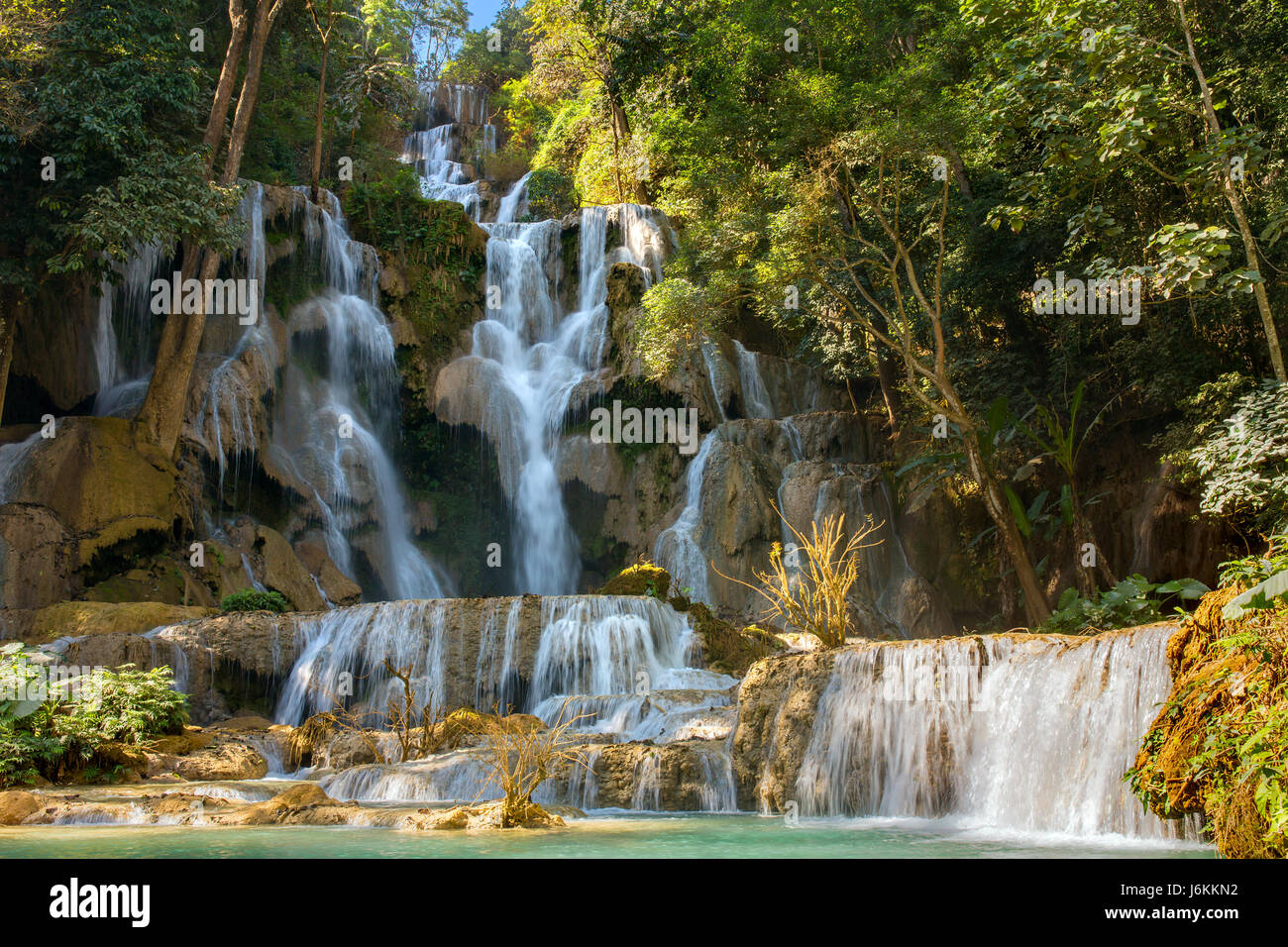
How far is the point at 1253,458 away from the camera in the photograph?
10.7 m

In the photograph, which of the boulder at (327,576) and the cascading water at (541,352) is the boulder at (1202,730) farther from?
the cascading water at (541,352)

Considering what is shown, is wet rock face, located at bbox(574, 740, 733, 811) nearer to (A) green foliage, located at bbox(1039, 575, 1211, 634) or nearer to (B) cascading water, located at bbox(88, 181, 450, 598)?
(A) green foliage, located at bbox(1039, 575, 1211, 634)

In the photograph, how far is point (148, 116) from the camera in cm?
1839

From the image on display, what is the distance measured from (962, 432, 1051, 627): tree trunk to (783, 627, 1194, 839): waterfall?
18.9 ft

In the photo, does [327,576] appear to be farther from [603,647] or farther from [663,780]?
[663,780]

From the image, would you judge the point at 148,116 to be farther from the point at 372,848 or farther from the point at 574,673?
the point at 372,848

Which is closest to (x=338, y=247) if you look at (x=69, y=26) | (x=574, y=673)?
(x=69, y=26)

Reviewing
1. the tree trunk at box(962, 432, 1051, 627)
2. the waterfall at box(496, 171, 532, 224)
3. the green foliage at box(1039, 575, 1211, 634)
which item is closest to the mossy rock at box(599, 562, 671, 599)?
the tree trunk at box(962, 432, 1051, 627)

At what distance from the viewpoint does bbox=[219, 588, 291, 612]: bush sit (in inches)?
642

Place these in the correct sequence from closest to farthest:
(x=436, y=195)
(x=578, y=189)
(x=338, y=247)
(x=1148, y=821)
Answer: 1. (x=1148, y=821)
2. (x=338, y=247)
3. (x=578, y=189)
4. (x=436, y=195)

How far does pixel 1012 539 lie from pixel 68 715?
1199 cm

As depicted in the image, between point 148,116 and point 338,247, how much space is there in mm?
→ 5832

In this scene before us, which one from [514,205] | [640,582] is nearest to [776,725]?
[640,582]

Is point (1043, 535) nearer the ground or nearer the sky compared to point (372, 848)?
nearer the sky
